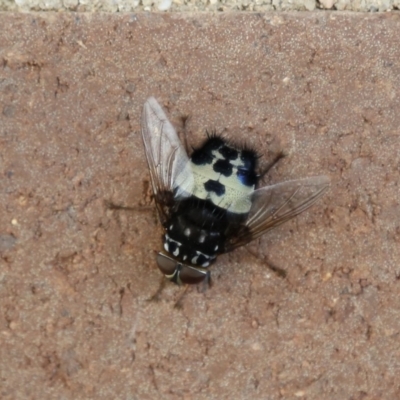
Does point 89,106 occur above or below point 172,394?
above

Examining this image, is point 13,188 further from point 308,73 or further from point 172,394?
point 308,73

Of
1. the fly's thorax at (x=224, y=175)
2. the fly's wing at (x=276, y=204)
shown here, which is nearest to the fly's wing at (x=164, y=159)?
the fly's thorax at (x=224, y=175)

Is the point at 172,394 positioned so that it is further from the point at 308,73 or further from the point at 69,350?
the point at 308,73

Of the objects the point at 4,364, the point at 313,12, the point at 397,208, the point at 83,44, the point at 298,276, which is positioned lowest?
the point at 4,364

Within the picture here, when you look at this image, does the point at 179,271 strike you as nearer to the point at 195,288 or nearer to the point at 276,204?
the point at 195,288

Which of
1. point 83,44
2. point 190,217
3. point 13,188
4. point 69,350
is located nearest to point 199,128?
point 190,217

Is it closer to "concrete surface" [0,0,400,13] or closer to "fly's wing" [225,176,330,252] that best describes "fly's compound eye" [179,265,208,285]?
"fly's wing" [225,176,330,252]

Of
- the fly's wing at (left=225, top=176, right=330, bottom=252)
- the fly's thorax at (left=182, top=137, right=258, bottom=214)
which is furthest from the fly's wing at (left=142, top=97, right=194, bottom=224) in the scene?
the fly's wing at (left=225, top=176, right=330, bottom=252)
